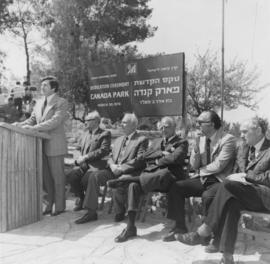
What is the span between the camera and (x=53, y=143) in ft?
16.5

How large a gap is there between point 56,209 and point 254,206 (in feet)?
9.10

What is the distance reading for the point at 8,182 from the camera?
4.21 metres

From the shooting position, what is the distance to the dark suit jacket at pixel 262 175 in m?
3.26

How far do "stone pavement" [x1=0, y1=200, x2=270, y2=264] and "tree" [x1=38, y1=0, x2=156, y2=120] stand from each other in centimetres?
1093

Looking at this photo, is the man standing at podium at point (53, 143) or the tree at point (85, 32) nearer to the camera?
the man standing at podium at point (53, 143)

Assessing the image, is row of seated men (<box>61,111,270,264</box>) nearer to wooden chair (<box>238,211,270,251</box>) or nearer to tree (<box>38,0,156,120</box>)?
wooden chair (<box>238,211,270,251</box>)

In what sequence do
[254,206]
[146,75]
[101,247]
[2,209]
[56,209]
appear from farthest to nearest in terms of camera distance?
1. [146,75]
2. [56,209]
3. [2,209]
4. [101,247]
5. [254,206]

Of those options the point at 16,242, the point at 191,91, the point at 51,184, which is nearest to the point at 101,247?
the point at 16,242

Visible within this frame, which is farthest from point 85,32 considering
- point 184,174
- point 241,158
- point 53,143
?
point 241,158

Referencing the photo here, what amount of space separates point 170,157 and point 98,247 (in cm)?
126

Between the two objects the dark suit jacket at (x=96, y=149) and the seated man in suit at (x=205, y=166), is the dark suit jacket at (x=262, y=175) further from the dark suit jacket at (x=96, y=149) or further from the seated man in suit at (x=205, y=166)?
the dark suit jacket at (x=96, y=149)

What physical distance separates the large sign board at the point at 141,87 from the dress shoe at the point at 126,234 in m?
2.33

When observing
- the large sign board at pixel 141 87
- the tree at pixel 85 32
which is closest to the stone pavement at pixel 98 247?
the large sign board at pixel 141 87

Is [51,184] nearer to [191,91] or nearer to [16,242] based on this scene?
[16,242]
